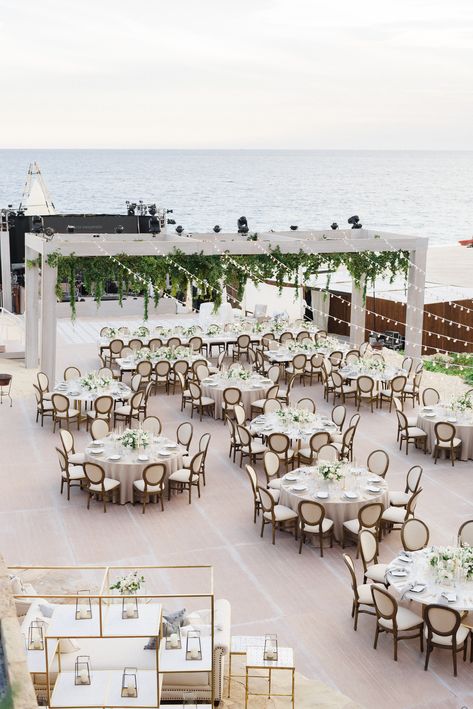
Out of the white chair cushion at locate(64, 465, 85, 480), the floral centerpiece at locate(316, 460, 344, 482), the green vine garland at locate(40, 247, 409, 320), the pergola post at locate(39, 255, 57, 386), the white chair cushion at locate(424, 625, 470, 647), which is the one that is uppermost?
the green vine garland at locate(40, 247, 409, 320)

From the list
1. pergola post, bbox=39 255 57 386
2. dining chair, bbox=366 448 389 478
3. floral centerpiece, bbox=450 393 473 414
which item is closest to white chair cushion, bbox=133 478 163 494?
dining chair, bbox=366 448 389 478

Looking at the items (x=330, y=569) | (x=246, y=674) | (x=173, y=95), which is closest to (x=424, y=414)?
(x=330, y=569)

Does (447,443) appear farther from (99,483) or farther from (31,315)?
(31,315)

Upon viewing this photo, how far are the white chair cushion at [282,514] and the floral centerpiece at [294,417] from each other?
140 inches

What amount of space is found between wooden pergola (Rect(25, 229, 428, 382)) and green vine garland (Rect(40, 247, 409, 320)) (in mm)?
210

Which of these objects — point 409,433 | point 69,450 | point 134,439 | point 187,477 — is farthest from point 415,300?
point 69,450

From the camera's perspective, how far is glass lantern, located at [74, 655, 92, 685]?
7969 millimetres

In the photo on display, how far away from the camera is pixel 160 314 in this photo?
112 ft

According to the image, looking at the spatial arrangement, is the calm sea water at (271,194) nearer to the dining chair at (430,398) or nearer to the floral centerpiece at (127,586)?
the dining chair at (430,398)

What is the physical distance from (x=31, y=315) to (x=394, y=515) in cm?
1439

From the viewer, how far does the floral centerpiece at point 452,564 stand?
9.91 metres

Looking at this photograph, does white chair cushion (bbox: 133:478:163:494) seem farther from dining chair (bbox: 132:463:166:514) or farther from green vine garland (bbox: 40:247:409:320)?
green vine garland (bbox: 40:247:409:320)

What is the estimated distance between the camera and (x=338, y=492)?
1302 cm

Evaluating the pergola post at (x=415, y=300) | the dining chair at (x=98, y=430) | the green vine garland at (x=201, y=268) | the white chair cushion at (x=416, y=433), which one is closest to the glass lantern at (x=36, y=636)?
the dining chair at (x=98, y=430)
